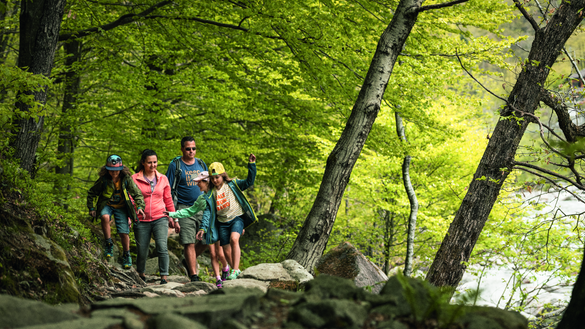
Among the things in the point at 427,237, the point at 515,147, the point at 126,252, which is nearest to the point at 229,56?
the point at 126,252

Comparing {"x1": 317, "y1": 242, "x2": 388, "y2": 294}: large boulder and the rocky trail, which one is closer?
the rocky trail

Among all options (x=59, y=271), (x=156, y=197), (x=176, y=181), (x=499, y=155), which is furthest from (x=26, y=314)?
(x=499, y=155)

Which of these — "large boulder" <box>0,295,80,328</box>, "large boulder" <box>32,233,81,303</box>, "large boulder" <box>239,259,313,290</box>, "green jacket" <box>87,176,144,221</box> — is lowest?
"large boulder" <box>32,233,81,303</box>

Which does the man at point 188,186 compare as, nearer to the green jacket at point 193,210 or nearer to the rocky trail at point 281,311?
the green jacket at point 193,210

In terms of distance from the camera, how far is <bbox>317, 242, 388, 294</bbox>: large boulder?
6988 mm

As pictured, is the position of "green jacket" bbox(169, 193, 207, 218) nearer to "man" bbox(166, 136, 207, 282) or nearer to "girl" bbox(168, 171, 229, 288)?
"girl" bbox(168, 171, 229, 288)

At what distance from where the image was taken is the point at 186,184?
6238 mm

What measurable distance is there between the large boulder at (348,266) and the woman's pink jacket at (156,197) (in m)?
2.93

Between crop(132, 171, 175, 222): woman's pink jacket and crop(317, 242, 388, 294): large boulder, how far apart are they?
293cm

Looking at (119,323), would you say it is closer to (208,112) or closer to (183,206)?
(183,206)

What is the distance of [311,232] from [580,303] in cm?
343

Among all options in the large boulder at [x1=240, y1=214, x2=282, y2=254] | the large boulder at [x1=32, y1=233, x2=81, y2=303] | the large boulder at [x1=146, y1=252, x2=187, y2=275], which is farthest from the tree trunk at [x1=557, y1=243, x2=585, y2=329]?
the large boulder at [x1=240, y1=214, x2=282, y2=254]

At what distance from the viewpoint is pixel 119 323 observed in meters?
2.04

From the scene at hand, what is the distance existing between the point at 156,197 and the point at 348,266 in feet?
11.7
